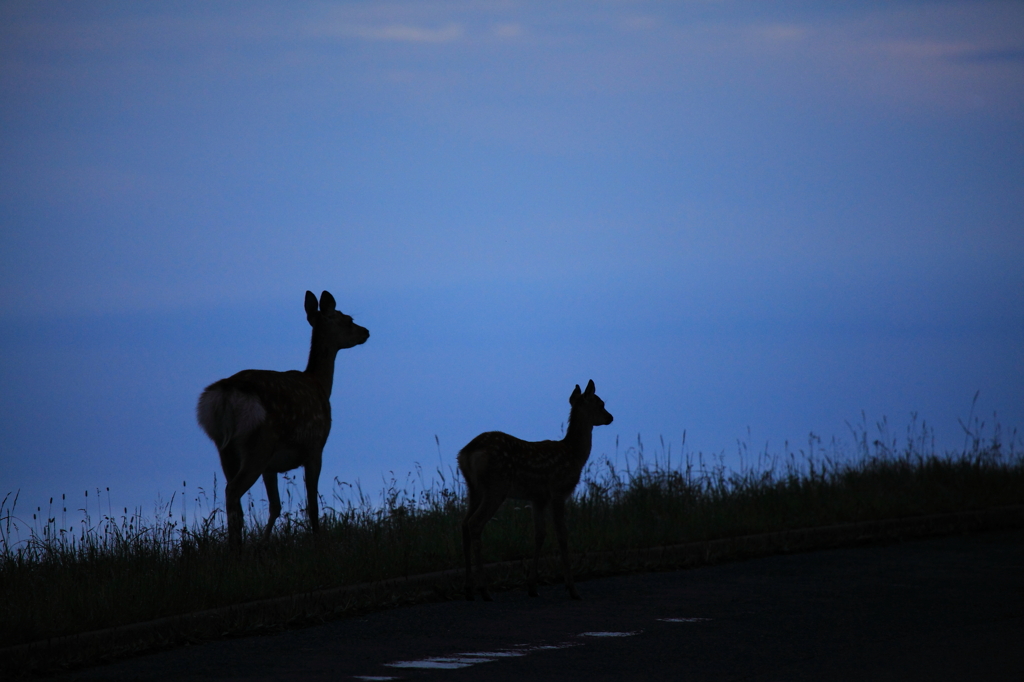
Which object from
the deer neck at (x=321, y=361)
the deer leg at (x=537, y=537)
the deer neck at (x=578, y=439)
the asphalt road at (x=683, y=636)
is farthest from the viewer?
the deer neck at (x=321, y=361)

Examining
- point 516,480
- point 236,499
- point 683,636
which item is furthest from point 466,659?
point 236,499

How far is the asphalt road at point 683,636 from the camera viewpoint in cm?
632

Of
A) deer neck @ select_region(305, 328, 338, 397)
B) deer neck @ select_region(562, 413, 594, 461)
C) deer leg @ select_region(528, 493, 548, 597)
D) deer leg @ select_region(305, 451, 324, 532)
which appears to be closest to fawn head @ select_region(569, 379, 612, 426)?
deer neck @ select_region(562, 413, 594, 461)

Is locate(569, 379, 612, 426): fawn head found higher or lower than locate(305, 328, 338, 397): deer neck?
lower

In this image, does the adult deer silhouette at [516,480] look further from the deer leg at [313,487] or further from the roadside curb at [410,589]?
the deer leg at [313,487]

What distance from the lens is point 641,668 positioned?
638 centimetres

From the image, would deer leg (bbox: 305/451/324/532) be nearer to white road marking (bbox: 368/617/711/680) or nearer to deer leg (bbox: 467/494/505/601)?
deer leg (bbox: 467/494/505/601)

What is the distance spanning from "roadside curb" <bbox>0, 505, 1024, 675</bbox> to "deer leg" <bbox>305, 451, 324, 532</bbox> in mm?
2217

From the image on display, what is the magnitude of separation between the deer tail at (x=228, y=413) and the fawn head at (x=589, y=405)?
9.73ft

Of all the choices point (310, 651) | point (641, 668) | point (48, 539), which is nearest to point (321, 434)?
point (48, 539)

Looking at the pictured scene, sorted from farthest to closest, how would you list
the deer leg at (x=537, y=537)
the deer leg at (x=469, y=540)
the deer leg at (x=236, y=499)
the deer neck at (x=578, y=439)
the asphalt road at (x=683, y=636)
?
the deer leg at (x=236, y=499), the deer neck at (x=578, y=439), the deer leg at (x=537, y=537), the deer leg at (x=469, y=540), the asphalt road at (x=683, y=636)

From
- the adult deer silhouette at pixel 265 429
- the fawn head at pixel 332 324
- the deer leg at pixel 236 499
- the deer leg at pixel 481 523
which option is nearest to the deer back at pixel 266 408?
the adult deer silhouette at pixel 265 429

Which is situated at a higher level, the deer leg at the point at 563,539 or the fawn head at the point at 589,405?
the fawn head at the point at 589,405

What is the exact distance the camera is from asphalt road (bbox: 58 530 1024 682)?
6.32 metres
